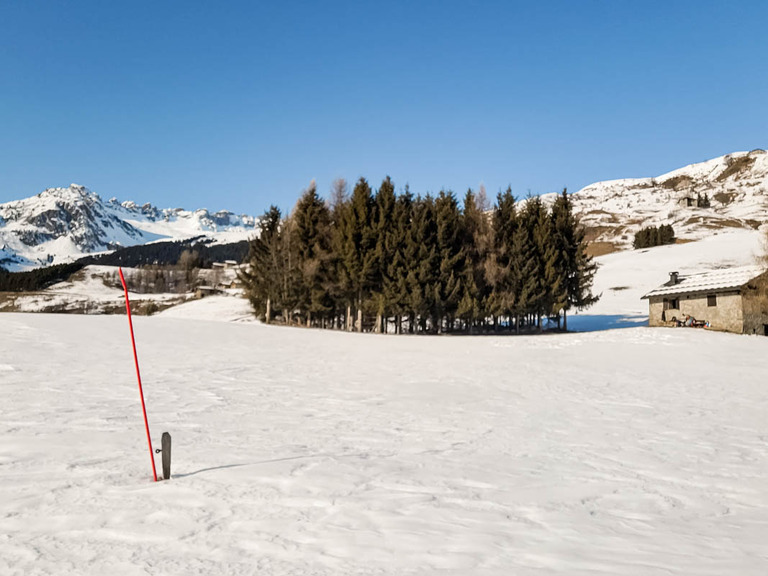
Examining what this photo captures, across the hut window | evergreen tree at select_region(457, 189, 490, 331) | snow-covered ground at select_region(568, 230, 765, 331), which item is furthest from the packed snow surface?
snow-covered ground at select_region(568, 230, 765, 331)

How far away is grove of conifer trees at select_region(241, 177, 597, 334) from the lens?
148 ft

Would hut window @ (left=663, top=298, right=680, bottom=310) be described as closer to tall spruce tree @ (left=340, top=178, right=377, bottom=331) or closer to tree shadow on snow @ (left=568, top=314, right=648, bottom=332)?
tree shadow on snow @ (left=568, top=314, right=648, bottom=332)

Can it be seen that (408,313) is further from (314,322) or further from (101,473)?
(101,473)

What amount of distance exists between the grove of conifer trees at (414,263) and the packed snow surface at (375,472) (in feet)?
81.2

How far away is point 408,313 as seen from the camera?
4531 centimetres

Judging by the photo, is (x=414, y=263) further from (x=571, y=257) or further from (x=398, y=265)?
(x=571, y=257)

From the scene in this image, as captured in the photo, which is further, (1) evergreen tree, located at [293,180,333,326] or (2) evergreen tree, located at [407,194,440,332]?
(1) evergreen tree, located at [293,180,333,326]

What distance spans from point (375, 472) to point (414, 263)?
36.6m

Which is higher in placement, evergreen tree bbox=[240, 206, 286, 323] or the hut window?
evergreen tree bbox=[240, 206, 286, 323]

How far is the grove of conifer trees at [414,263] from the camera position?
1770 inches

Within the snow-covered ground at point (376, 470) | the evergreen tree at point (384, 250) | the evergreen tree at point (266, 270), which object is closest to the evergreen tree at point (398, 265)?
the evergreen tree at point (384, 250)

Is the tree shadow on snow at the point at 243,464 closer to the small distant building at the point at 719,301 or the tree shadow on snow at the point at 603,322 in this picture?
the small distant building at the point at 719,301

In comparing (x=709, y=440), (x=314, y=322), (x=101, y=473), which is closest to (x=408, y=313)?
(x=314, y=322)

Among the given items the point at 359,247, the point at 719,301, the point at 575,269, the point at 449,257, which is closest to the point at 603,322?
the point at 575,269
